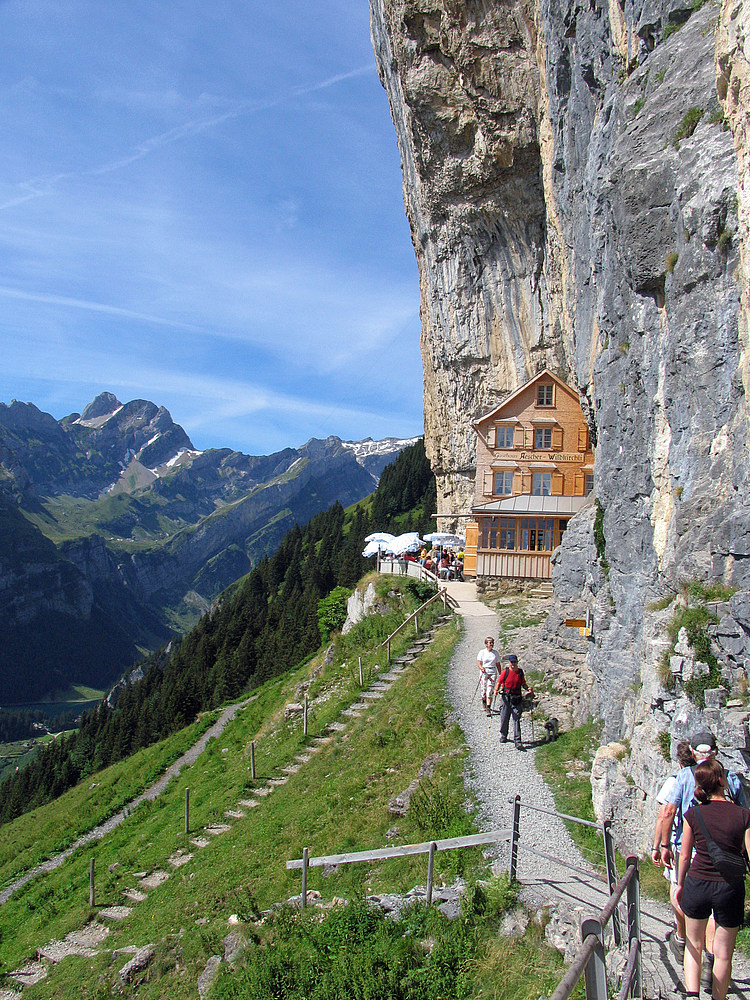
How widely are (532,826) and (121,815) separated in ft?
84.6

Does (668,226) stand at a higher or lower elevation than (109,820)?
higher

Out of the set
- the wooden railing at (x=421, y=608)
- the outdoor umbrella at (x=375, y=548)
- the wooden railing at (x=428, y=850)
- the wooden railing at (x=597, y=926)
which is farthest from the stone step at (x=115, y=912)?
the outdoor umbrella at (x=375, y=548)

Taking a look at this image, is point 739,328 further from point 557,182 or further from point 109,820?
point 109,820

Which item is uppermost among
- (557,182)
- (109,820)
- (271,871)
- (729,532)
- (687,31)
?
(557,182)

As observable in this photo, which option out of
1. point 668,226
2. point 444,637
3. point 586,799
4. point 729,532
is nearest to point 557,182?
point 668,226

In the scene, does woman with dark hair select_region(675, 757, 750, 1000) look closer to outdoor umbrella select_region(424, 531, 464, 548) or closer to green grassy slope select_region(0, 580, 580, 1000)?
green grassy slope select_region(0, 580, 580, 1000)

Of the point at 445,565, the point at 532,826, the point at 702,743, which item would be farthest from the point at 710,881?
the point at 445,565

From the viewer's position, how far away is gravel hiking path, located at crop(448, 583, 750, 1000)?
7.36 m

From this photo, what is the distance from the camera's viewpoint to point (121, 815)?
103 feet

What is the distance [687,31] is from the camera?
14172 millimetres

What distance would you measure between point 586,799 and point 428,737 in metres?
5.41

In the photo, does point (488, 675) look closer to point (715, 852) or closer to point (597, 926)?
point (715, 852)

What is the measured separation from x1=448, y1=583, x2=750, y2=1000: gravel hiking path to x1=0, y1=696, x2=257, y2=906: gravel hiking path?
58.1ft

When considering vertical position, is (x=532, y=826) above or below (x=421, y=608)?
below
